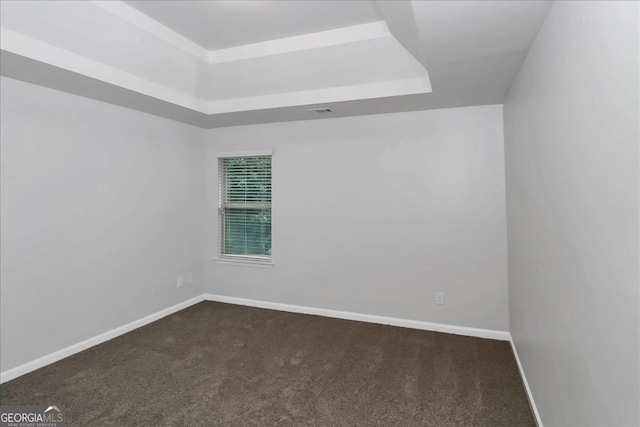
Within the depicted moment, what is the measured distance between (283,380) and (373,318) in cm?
150

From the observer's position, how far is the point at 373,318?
3762 mm

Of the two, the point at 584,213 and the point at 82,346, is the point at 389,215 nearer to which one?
the point at 584,213

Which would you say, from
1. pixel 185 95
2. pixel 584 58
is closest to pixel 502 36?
pixel 584 58

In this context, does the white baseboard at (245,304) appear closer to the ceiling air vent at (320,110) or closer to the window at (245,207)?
the window at (245,207)

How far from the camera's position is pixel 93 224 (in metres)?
3.17

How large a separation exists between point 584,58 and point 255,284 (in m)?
3.85

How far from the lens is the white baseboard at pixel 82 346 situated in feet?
8.43

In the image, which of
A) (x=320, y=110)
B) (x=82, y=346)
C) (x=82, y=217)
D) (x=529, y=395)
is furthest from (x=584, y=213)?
(x=82, y=346)

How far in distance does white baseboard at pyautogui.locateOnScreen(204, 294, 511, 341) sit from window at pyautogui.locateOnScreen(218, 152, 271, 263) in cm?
55

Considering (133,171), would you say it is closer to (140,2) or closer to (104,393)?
(140,2)

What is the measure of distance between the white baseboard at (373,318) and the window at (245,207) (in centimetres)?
55

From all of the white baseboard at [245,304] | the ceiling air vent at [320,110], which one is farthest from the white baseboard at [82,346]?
the ceiling air vent at [320,110]

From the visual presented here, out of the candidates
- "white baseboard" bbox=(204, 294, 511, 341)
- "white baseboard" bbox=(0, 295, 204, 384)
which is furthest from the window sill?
"white baseboard" bbox=(0, 295, 204, 384)

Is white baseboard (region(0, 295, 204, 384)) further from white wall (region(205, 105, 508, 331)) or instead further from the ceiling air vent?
the ceiling air vent
